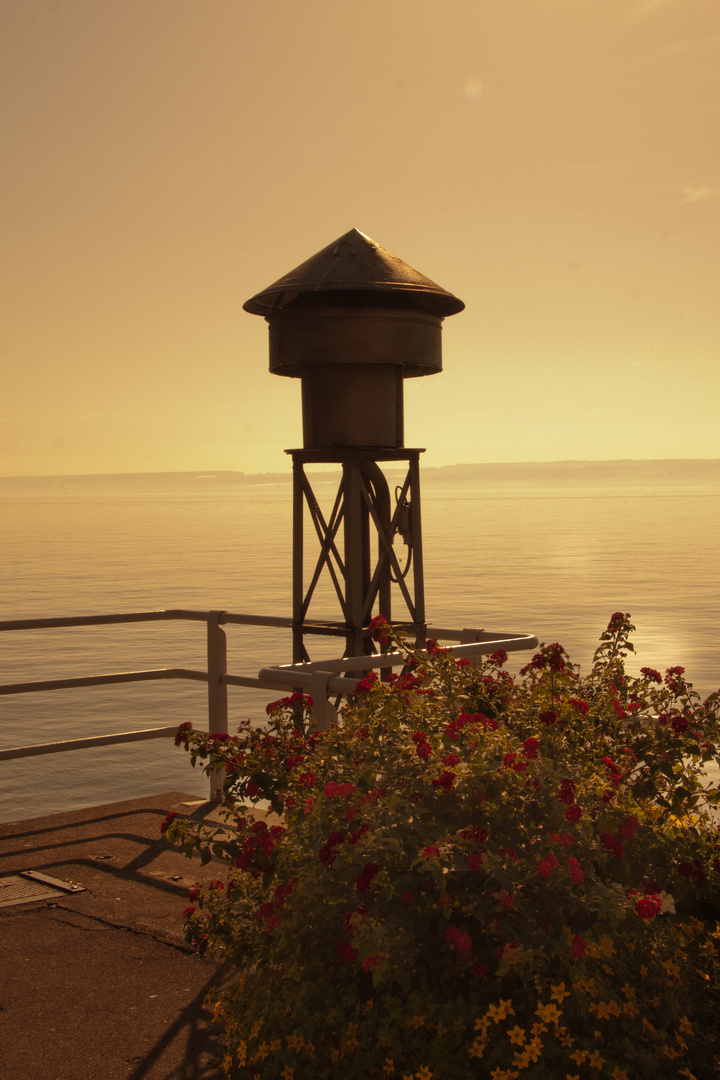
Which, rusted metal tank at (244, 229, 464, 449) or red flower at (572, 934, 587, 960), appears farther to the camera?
rusted metal tank at (244, 229, 464, 449)

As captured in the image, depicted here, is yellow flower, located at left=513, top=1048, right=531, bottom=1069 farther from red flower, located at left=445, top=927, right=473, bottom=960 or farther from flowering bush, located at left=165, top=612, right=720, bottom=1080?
red flower, located at left=445, top=927, right=473, bottom=960

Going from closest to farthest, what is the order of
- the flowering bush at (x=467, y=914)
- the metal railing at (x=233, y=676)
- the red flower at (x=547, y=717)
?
1. the flowering bush at (x=467, y=914)
2. the red flower at (x=547, y=717)
3. the metal railing at (x=233, y=676)

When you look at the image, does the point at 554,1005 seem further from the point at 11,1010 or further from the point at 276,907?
the point at 11,1010

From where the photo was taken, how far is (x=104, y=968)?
14.6 ft

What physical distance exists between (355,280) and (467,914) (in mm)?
6207

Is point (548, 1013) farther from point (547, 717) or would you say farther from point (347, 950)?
point (547, 717)

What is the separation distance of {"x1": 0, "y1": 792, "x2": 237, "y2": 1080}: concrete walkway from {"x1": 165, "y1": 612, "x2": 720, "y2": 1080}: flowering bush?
473 millimetres

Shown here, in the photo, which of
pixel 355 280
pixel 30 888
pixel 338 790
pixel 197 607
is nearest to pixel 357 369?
pixel 355 280

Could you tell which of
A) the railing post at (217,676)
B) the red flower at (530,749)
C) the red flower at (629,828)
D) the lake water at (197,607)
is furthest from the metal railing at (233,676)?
the lake water at (197,607)

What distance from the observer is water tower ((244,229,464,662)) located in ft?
27.4

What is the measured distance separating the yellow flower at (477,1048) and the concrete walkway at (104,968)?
4.12 ft

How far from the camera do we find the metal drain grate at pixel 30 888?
209 inches

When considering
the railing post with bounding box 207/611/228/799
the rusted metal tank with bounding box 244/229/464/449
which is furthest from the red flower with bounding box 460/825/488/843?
the rusted metal tank with bounding box 244/229/464/449

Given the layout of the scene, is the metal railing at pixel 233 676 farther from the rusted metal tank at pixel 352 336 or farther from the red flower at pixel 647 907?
the rusted metal tank at pixel 352 336
